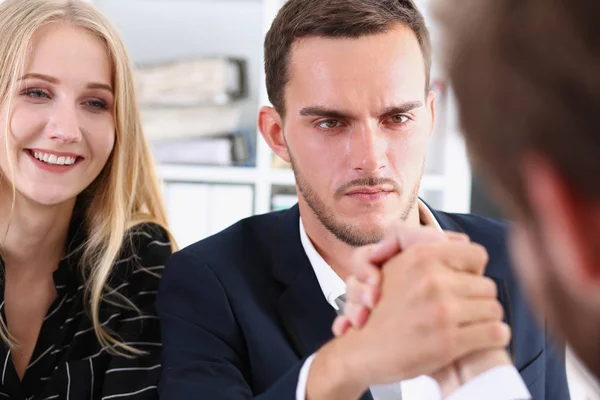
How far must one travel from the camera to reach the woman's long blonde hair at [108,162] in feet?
4.98

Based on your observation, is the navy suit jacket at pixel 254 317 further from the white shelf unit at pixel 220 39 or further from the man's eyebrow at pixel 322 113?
the white shelf unit at pixel 220 39

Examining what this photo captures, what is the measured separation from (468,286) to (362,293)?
0.13m

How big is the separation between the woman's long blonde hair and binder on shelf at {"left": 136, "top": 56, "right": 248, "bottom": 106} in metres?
0.81

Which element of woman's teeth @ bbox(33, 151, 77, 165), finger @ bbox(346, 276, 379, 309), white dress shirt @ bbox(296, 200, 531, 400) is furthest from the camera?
woman's teeth @ bbox(33, 151, 77, 165)

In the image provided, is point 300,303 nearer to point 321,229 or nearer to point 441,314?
point 321,229

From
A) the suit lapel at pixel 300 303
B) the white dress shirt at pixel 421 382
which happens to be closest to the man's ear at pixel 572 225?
the white dress shirt at pixel 421 382

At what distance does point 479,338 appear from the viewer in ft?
2.82

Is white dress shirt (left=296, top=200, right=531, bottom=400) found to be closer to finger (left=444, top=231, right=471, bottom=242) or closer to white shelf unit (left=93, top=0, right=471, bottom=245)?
finger (left=444, top=231, right=471, bottom=242)

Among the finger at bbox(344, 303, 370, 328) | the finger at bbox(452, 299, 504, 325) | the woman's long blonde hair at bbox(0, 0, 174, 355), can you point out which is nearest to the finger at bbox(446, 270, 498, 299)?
the finger at bbox(452, 299, 504, 325)

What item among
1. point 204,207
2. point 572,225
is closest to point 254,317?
point 572,225

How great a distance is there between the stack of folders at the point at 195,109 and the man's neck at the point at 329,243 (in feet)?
3.61

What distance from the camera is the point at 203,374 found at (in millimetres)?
1260

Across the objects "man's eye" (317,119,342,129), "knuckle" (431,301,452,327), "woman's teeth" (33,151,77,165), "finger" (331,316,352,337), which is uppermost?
"man's eye" (317,119,342,129)

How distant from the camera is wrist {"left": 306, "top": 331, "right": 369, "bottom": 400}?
0.95 meters
